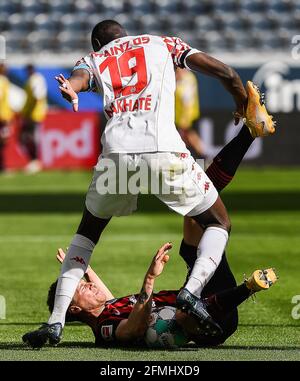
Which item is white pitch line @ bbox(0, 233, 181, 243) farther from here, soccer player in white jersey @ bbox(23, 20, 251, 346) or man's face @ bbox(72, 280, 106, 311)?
soccer player in white jersey @ bbox(23, 20, 251, 346)

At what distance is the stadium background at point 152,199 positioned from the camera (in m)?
9.25

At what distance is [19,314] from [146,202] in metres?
Answer: 11.7

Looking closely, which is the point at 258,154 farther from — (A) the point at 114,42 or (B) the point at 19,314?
(A) the point at 114,42

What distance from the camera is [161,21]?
102 feet

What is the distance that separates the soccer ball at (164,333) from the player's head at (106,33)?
1961 millimetres

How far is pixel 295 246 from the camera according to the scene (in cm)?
1410

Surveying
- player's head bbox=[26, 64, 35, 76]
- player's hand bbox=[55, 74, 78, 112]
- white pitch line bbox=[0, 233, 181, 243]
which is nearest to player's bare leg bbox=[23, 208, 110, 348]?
player's hand bbox=[55, 74, 78, 112]

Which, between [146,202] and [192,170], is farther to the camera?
[146,202]

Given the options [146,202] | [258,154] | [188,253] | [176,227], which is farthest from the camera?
[258,154]

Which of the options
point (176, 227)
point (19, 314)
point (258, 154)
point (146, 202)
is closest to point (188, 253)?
point (19, 314)

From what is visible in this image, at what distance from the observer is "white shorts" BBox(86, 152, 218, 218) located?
713 centimetres

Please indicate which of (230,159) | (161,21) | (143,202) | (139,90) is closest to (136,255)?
(230,159)

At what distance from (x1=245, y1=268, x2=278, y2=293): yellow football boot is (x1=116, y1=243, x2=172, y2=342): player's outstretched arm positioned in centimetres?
58

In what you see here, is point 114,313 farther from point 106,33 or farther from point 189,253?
point 106,33
